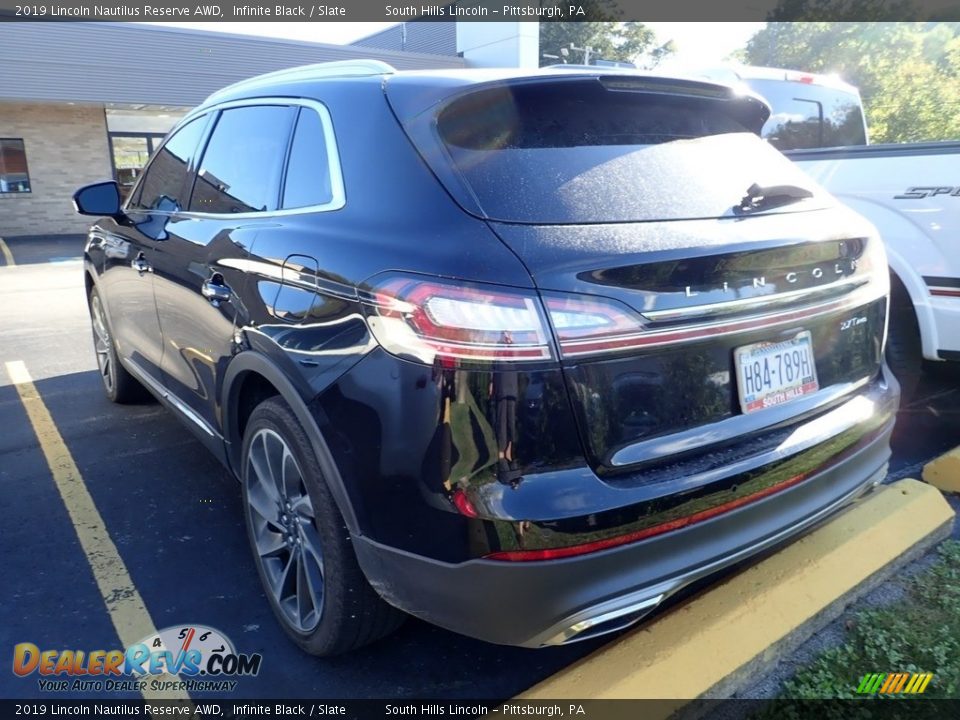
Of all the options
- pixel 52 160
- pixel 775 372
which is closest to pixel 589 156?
pixel 775 372

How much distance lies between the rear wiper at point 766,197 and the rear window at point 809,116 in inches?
151

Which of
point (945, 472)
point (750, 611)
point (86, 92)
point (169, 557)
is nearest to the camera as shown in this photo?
point (750, 611)

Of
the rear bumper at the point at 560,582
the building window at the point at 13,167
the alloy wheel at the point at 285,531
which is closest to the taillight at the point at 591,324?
the rear bumper at the point at 560,582

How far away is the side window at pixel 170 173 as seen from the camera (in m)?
3.59

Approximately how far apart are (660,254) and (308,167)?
128 centimetres

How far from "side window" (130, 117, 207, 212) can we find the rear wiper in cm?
252

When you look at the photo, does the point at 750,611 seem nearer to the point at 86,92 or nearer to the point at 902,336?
the point at 902,336

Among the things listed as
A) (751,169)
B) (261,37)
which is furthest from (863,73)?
(751,169)

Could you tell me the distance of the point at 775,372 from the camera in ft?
7.11

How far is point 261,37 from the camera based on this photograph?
20.3m

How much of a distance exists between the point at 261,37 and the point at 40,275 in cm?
1099

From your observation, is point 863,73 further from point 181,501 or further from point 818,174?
point 181,501

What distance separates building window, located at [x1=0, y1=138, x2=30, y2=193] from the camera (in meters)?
18.6

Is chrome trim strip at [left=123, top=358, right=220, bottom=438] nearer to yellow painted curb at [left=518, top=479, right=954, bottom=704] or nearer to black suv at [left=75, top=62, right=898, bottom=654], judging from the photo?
black suv at [left=75, top=62, right=898, bottom=654]
